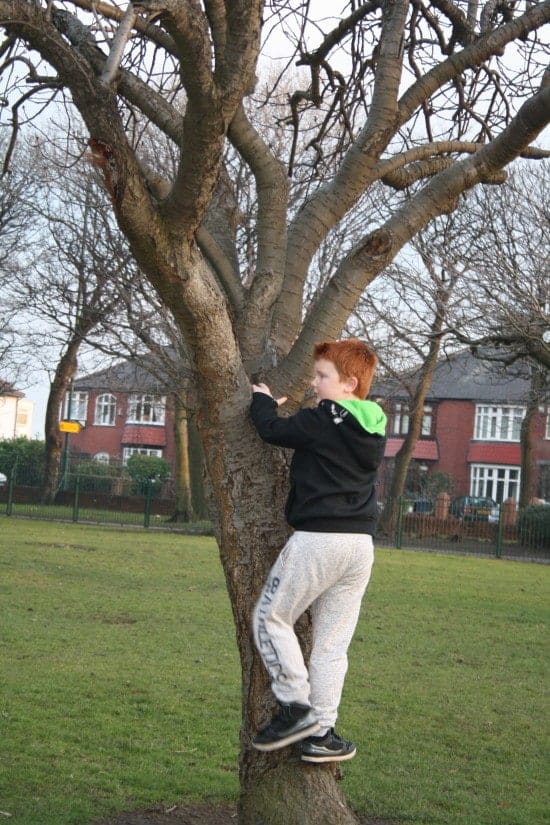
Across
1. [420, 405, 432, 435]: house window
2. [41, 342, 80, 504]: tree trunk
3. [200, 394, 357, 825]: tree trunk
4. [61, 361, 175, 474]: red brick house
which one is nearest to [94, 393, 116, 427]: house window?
[61, 361, 175, 474]: red brick house

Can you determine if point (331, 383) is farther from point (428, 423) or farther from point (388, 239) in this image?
point (428, 423)

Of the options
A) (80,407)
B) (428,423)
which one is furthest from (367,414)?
(80,407)

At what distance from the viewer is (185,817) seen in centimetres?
548

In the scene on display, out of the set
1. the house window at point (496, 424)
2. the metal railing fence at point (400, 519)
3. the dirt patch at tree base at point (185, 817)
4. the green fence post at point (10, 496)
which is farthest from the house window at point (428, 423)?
the dirt patch at tree base at point (185, 817)

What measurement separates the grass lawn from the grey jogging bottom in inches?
61.3

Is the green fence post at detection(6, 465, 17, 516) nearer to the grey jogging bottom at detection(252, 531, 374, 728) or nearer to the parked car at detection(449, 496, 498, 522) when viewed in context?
the parked car at detection(449, 496, 498, 522)

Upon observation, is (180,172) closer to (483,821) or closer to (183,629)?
(483,821)

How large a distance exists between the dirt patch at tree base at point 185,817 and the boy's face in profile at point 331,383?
2.39 metres

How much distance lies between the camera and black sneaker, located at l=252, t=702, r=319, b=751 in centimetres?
442

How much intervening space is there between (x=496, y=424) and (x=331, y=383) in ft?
181

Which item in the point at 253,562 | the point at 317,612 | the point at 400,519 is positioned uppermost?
the point at 253,562

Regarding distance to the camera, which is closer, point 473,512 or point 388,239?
point 388,239

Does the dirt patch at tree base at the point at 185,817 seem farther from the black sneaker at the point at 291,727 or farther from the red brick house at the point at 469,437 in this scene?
the red brick house at the point at 469,437

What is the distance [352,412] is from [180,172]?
1.25 m
